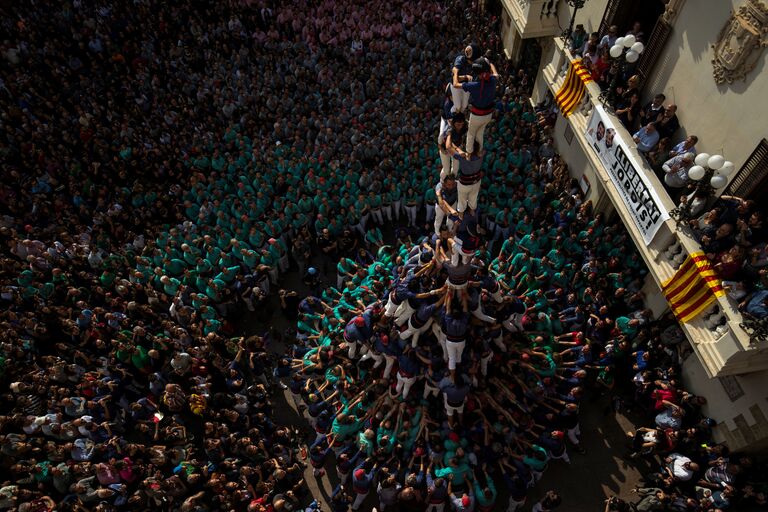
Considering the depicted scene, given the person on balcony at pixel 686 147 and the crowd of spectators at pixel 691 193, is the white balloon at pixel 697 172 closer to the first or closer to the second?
the crowd of spectators at pixel 691 193

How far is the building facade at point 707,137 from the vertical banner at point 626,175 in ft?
0.10

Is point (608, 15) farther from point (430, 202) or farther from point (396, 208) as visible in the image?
point (396, 208)

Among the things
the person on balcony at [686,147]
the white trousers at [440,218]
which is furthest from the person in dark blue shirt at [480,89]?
the person on balcony at [686,147]

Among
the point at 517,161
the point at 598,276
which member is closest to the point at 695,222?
the point at 598,276

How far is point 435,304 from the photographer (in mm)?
11156

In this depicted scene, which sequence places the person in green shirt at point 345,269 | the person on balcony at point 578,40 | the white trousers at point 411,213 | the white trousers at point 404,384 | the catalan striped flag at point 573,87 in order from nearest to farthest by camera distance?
the white trousers at point 404,384
the catalan striped flag at point 573,87
the person in green shirt at point 345,269
the person on balcony at point 578,40
the white trousers at point 411,213

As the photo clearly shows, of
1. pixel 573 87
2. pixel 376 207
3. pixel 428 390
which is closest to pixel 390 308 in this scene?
pixel 428 390

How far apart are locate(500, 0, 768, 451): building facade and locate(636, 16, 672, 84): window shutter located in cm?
3

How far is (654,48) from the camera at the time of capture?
523 inches

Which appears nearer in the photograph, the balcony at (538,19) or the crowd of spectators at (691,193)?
the crowd of spectators at (691,193)

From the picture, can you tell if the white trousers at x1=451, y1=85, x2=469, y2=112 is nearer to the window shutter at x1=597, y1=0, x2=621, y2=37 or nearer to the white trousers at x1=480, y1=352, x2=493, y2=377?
the white trousers at x1=480, y1=352, x2=493, y2=377

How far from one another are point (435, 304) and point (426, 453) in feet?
11.9

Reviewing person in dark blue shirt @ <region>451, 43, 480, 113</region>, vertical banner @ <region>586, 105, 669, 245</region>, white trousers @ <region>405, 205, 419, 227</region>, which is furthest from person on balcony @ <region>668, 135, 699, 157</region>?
white trousers @ <region>405, 205, 419, 227</region>

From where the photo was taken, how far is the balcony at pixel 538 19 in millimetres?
17641
